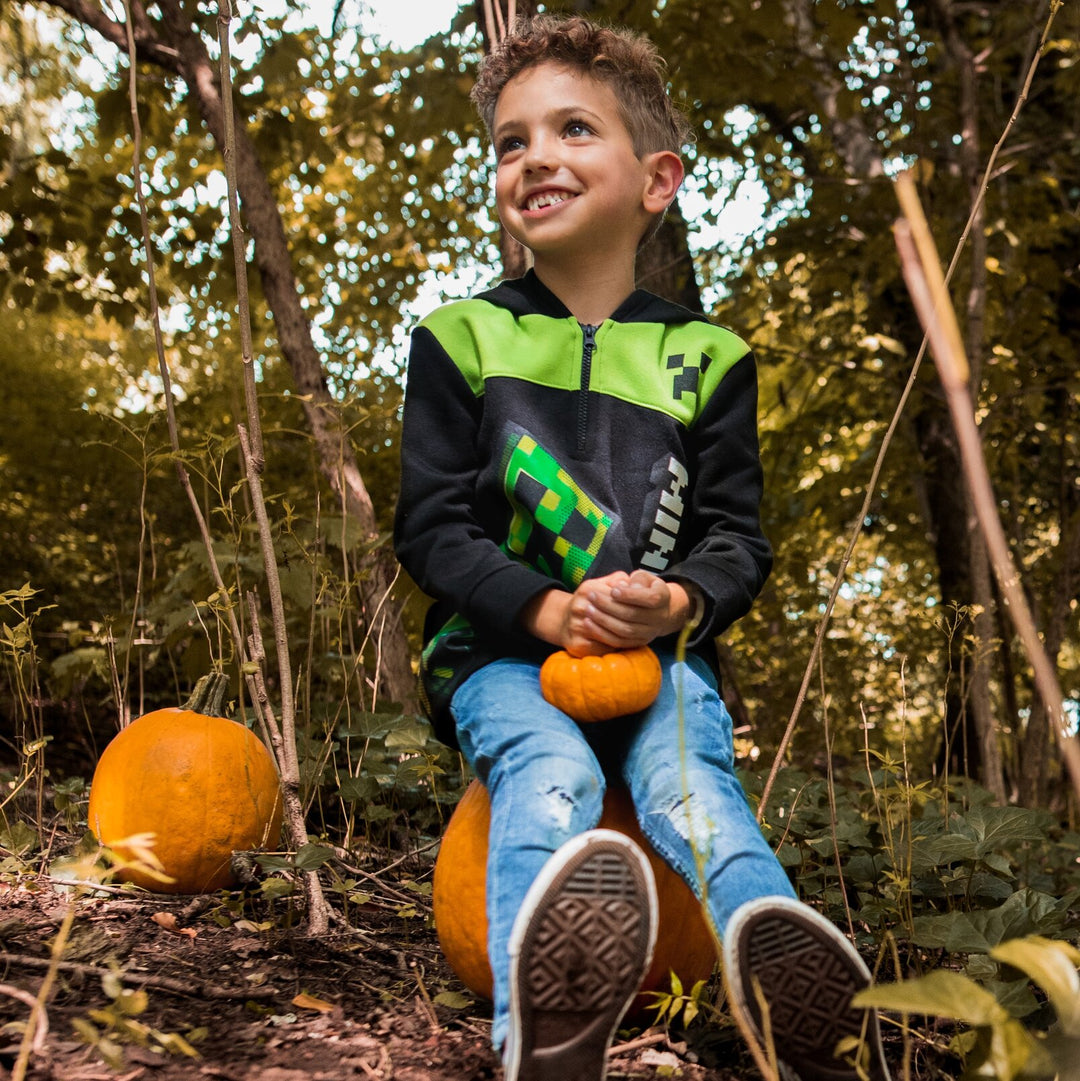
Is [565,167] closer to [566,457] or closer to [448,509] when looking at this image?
[566,457]

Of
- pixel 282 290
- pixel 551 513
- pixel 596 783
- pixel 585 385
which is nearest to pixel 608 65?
pixel 585 385

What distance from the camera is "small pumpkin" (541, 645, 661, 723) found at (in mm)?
1542

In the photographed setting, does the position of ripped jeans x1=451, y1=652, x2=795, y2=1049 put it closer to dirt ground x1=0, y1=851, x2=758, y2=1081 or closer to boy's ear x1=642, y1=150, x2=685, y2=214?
dirt ground x1=0, y1=851, x2=758, y2=1081

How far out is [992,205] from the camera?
5273 mm

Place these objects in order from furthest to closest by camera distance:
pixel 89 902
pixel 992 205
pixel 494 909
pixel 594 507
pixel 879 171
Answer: pixel 879 171 → pixel 992 205 → pixel 89 902 → pixel 594 507 → pixel 494 909

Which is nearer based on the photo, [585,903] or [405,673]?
[585,903]

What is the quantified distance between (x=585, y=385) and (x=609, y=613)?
48cm

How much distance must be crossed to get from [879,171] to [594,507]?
189 inches

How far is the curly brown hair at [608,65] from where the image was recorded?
76.5 inches

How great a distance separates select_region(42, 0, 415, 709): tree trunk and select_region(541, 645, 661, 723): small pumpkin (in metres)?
1.64

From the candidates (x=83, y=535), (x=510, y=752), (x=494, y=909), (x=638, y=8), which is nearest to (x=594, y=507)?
(x=510, y=752)

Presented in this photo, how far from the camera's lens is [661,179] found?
2000 millimetres

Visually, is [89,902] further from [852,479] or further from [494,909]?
[852,479]

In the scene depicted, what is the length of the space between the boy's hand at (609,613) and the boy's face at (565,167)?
682 millimetres
